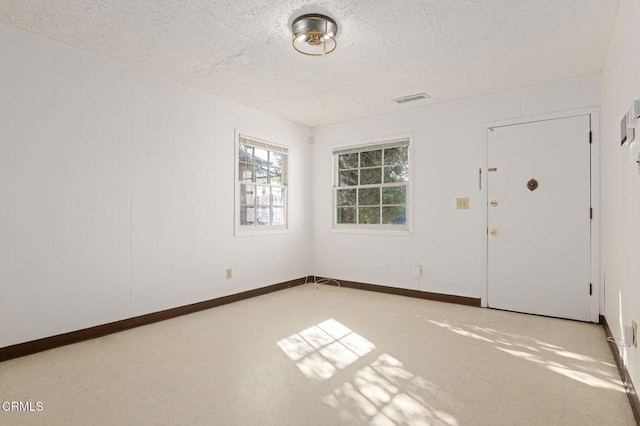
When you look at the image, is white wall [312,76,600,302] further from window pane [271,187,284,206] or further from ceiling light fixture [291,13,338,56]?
ceiling light fixture [291,13,338,56]

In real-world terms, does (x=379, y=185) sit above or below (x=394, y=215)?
above

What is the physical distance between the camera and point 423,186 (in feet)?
14.9

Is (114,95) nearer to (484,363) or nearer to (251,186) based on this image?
(251,186)

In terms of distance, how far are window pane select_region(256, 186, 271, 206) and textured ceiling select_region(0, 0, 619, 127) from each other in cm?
127

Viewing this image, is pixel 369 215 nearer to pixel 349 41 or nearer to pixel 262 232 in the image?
pixel 262 232

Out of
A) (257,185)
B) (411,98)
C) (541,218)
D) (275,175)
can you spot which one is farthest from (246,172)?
(541,218)

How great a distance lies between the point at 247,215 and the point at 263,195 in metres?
0.40

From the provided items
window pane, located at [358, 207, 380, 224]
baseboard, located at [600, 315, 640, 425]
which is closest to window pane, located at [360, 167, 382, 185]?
window pane, located at [358, 207, 380, 224]

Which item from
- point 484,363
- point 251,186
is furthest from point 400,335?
point 251,186

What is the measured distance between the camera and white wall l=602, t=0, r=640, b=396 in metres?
1.92

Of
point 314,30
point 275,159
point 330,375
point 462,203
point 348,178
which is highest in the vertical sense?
point 314,30

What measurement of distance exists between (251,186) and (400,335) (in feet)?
8.80

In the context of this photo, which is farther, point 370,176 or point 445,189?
point 370,176

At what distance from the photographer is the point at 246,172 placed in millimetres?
4617
